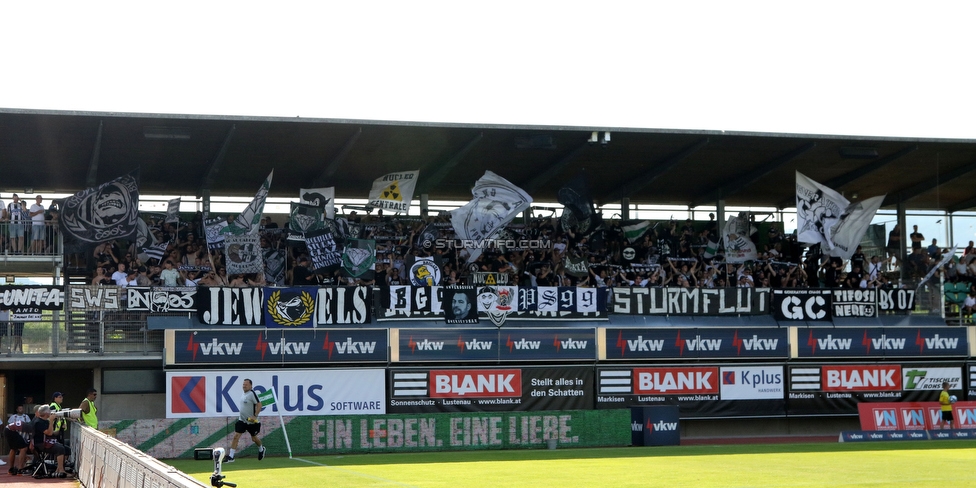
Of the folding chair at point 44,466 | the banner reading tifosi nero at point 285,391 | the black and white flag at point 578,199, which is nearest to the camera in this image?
the folding chair at point 44,466

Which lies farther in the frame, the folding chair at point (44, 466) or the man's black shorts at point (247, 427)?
the man's black shorts at point (247, 427)

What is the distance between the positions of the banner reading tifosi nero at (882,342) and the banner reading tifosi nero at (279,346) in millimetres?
12773

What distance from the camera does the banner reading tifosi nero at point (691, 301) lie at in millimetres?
32438

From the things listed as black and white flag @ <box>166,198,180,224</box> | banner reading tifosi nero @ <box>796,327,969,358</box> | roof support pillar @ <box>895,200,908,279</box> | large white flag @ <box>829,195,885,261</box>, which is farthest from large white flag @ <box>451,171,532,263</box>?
roof support pillar @ <box>895,200,908,279</box>

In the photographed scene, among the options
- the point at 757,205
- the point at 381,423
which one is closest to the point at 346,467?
the point at 381,423

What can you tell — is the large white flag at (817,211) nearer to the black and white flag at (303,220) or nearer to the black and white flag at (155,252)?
the black and white flag at (303,220)

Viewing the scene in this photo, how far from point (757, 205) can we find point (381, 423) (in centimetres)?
2205

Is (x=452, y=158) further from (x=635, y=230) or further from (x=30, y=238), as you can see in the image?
(x=30, y=238)

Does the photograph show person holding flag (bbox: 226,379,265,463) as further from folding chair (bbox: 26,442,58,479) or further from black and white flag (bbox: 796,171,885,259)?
black and white flag (bbox: 796,171,885,259)

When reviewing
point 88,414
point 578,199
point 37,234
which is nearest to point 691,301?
point 578,199

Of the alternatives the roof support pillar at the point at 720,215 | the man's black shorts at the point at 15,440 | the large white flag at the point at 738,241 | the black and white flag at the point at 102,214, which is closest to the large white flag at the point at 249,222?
the black and white flag at the point at 102,214

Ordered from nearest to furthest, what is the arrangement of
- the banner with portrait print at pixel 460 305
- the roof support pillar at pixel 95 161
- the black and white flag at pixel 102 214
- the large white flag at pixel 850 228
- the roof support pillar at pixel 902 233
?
1. the black and white flag at pixel 102 214
2. the roof support pillar at pixel 95 161
3. the banner with portrait print at pixel 460 305
4. the large white flag at pixel 850 228
5. the roof support pillar at pixel 902 233

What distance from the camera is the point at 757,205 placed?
1720 inches

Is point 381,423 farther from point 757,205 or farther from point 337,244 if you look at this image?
point 757,205
